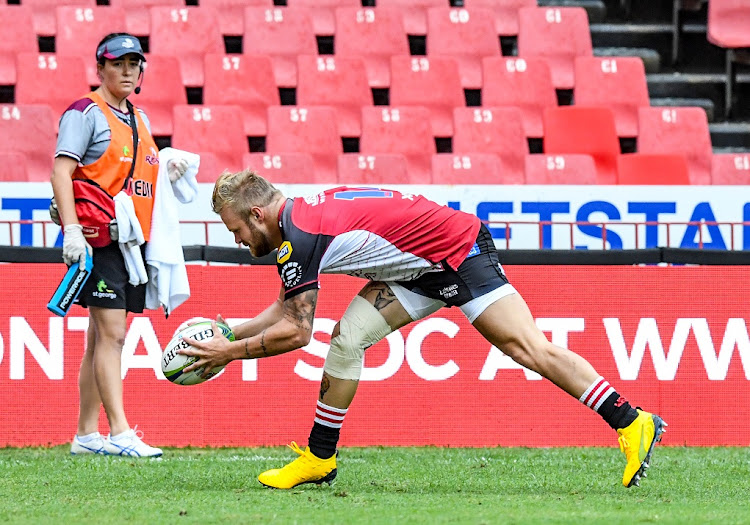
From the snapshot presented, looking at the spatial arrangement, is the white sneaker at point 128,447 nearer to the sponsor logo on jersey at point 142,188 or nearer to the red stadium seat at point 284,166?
the sponsor logo on jersey at point 142,188

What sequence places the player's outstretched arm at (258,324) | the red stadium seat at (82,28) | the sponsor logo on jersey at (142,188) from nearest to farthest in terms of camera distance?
the player's outstretched arm at (258,324), the sponsor logo on jersey at (142,188), the red stadium seat at (82,28)

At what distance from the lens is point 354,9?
1260cm

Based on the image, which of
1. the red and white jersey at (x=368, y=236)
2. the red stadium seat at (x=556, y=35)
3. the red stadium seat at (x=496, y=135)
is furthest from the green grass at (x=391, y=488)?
the red stadium seat at (x=556, y=35)

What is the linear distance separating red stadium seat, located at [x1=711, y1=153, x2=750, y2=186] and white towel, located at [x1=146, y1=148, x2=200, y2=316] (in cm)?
588

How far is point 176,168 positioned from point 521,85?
19.1 feet

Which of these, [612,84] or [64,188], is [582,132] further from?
[64,188]

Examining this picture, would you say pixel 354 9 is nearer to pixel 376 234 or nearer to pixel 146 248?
pixel 146 248

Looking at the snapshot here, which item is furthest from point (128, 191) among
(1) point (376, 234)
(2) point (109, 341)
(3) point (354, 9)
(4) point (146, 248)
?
(3) point (354, 9)

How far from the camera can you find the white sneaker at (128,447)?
6633 millimetres

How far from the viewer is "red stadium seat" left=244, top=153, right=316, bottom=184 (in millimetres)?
10141

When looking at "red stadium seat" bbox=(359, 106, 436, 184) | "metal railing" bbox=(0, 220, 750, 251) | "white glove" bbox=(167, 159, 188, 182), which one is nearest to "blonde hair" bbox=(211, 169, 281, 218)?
"white glove" bbox=(167, 159, 188, 182)

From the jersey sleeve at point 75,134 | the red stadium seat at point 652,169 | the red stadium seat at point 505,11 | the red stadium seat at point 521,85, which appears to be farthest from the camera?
the red stadium seat at point 505,11

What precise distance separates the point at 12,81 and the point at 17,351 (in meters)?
4.97

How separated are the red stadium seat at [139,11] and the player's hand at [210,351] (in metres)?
7.52
